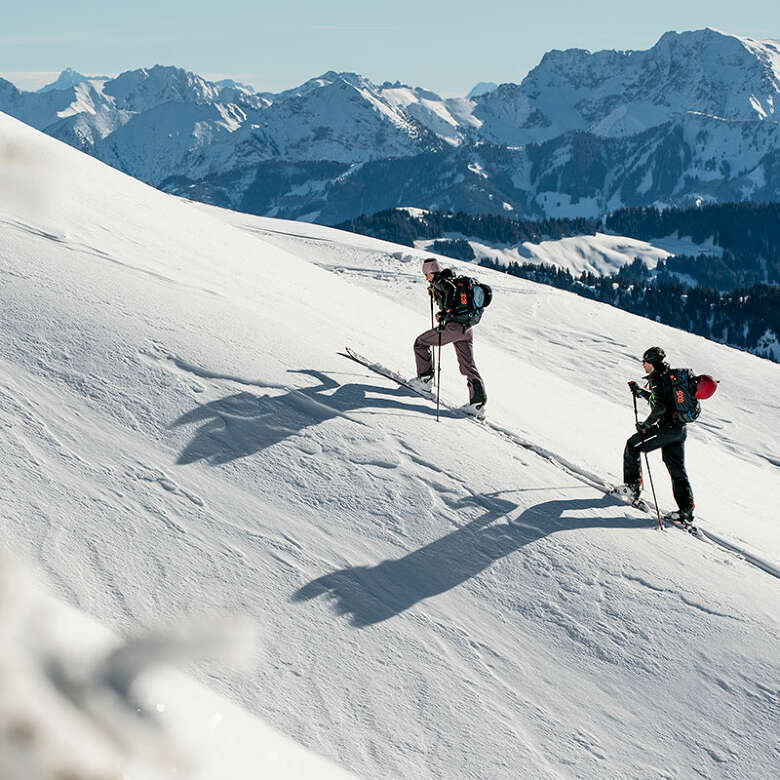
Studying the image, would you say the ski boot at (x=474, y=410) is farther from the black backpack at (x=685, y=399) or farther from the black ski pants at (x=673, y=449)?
the black backpack at (x=685, y=399)

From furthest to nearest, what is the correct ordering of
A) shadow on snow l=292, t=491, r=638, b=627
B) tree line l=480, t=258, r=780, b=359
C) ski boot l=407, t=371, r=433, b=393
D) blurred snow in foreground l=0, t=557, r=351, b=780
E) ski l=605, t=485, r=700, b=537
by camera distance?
tree line l=480, t=258, r=780, b=359 → ski boot l=407, t=371, r=433, b=393 → ski l=605, t=485, r=700, b=537 → shadow on snow l=292, t=491, r=638, b=627 → blurred snow in foreground l=0, t=557, r=351, b=780

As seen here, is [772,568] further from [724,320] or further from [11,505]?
[724,320]

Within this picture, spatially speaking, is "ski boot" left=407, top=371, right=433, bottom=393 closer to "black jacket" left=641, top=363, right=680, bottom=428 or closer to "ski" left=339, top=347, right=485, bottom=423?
"ski" left=339, top=347, right=485, bottom=423

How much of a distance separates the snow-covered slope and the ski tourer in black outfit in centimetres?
48

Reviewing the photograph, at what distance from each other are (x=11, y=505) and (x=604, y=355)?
25471mm

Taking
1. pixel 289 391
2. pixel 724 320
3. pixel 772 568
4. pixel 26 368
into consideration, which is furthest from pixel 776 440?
pixel 724 320

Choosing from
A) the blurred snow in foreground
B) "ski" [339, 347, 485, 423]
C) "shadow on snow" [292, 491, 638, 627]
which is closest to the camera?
the blurred snow in foreground

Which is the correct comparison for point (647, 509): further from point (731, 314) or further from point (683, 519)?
point (731, 314)

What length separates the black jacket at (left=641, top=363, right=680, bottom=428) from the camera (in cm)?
937

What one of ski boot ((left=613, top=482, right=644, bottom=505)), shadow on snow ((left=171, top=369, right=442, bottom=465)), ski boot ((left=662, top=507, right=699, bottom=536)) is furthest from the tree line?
shadow on snow ((left=171, top=369, right=442, bottom=465))

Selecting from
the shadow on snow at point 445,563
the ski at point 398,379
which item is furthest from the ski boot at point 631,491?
the ski at point 398,379

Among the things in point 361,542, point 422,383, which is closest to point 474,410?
point 422,383

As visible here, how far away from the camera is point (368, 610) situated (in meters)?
7.11

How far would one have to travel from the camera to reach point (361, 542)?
802 centimetres
